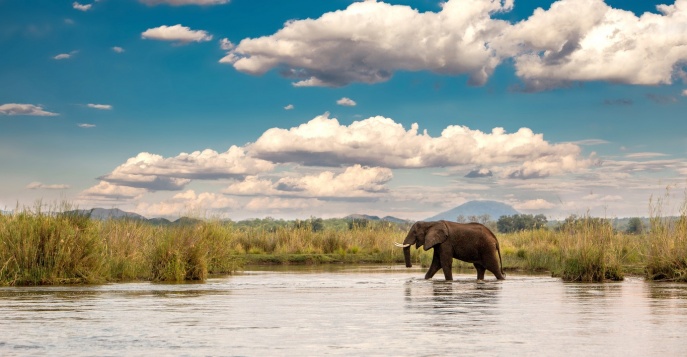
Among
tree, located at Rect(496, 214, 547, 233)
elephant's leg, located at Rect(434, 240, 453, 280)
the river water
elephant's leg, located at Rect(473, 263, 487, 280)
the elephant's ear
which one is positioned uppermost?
tree, located at Rect(496, 214, 547, 233)

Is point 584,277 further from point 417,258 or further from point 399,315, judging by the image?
point 417,258

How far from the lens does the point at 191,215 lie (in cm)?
2697

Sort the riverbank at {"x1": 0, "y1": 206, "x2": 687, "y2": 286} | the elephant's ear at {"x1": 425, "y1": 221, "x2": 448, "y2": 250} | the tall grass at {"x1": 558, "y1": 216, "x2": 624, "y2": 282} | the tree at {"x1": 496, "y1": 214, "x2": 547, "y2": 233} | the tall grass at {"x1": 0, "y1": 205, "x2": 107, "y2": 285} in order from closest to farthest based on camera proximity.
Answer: the tall grass at {"x1": 0, "y1": 205, "x2": 107, "y2": 285} < the riverbank at {"x1": 0, "y1": 206, "x2": 687, "y2": 286} < the tall grass at {"x1": 558, "y1": 216, "x2": 624, "y2": 282} < the elephant's ear at {"x1": 425, "y1": 221, "x2": 448, "y2": 250} < the tree at {"x1": 496, "y1": 214, "x2": 547, "y2": 233}

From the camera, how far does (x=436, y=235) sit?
949 inches

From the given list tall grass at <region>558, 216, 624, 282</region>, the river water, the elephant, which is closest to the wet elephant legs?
the elephant

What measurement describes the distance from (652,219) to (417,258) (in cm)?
1593

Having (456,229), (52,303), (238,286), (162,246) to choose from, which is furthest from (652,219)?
(52,303)

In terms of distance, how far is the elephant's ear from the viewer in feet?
78.5

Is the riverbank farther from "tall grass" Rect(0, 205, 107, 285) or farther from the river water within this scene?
the river water

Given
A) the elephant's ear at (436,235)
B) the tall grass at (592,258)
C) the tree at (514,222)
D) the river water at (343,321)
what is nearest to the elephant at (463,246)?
the elephant's ear at (436,235)

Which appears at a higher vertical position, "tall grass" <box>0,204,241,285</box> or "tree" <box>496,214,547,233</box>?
"tree" <box>496,214,547,233</box>

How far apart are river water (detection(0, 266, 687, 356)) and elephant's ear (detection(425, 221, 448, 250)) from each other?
4.16 meters

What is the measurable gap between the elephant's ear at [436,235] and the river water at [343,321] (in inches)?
164

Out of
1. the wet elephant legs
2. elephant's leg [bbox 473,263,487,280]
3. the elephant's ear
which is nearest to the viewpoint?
the wet elephant legs
